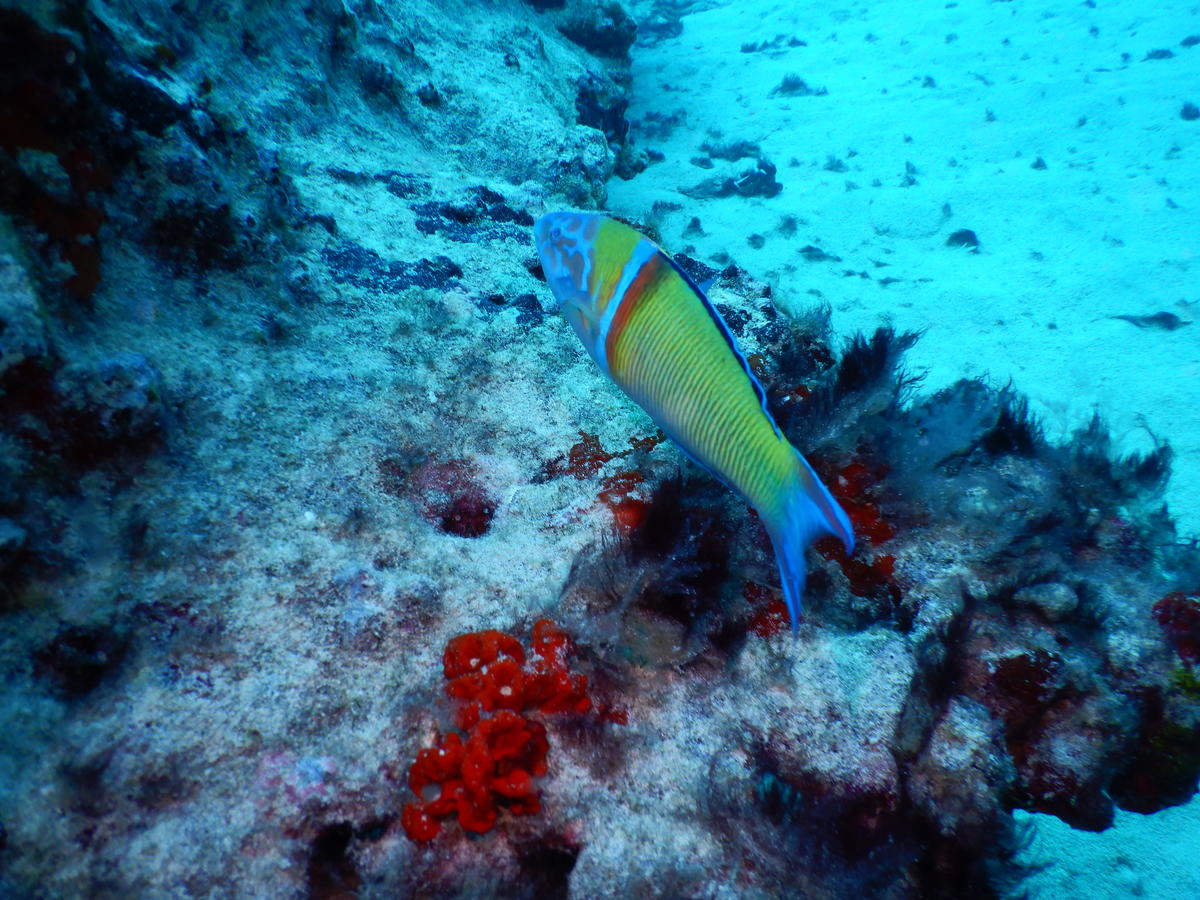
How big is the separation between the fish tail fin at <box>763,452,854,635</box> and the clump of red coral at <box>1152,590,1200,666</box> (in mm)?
2376

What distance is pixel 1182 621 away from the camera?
108 inches

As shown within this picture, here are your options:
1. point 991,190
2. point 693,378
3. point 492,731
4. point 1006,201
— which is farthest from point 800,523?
point 991,190

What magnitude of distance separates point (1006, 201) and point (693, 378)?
12.5 m

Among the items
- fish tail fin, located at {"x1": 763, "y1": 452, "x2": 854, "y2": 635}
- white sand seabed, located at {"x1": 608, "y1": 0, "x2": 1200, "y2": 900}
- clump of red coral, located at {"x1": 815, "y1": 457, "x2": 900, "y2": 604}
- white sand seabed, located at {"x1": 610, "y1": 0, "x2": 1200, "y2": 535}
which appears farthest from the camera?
white sand seabed, located at {"x1": 610, "y1": 0, "x2": 1200, "y2": 535}

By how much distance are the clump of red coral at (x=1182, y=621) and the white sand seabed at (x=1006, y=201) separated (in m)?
1.75

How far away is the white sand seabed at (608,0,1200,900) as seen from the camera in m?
7.02

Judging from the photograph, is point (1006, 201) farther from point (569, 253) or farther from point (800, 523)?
point (800, 523)

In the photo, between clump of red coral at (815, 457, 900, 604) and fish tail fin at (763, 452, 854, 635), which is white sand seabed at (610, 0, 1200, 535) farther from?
fish tail fin at (763, 452, 854, 635)

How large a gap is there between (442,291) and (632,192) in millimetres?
8233

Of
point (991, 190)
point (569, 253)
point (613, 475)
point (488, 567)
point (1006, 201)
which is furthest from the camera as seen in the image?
point (991, 190)

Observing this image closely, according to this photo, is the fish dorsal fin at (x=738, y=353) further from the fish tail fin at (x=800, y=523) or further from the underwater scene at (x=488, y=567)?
the fish tail fin at (x=800, y=523)

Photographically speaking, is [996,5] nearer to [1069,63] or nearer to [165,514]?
[1069,63]

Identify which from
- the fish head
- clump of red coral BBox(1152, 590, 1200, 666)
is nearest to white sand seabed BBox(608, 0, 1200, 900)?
clump of red coral BBox(1152, 590, 1200, 666)

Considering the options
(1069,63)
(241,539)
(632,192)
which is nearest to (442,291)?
(241,539)
